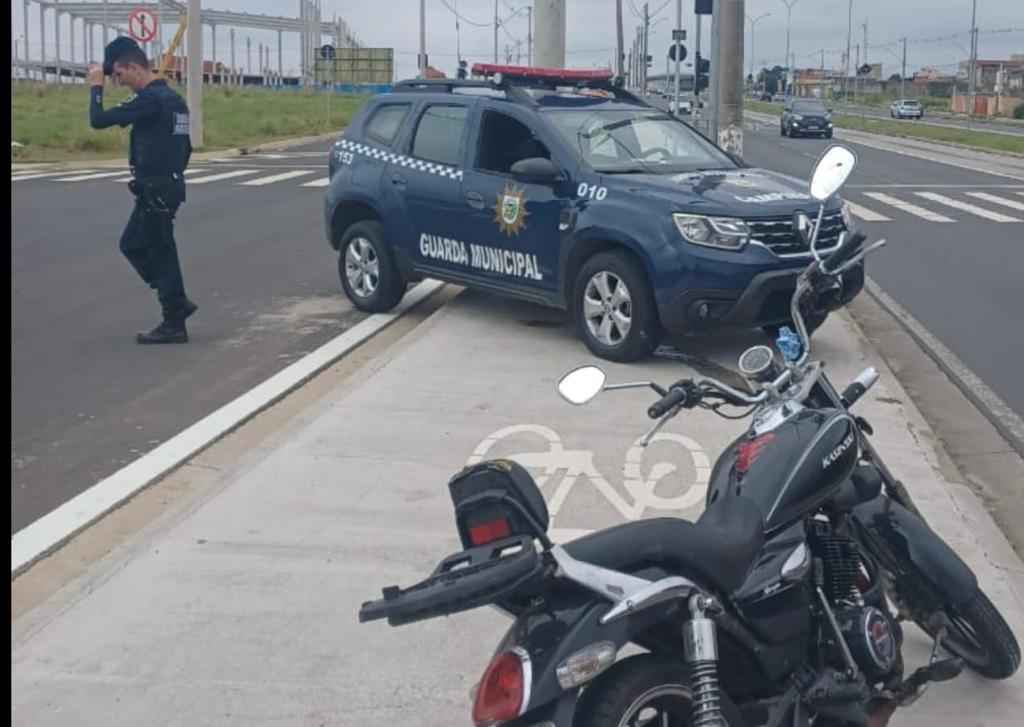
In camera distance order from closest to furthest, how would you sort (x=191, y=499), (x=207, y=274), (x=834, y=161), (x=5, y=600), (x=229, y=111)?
(x=834, y=161)
(x=5, y=600)
(x=191, y=499)
(x=207, y=274)
(x=229, y=111)

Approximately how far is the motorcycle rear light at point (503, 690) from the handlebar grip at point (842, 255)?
1.74 m

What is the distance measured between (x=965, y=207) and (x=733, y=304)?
1565 centimetres

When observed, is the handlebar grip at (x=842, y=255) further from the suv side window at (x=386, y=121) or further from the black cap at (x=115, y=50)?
the suv side window at (x=386, y=121)

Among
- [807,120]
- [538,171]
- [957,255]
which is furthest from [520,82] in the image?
[807,120]

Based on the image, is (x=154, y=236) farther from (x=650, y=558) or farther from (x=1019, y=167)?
(x=1019, y=167)

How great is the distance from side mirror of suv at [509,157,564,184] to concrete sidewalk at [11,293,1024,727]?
1.30 meters

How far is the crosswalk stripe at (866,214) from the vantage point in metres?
21.6

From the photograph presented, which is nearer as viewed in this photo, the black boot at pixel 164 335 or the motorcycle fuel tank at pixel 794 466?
the motorcycle fuel tank at pixel 794 466

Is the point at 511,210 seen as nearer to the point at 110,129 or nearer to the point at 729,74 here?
the point at 729,74

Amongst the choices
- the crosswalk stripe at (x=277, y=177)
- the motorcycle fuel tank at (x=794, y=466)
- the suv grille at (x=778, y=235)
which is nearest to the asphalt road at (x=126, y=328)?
the suv grille at (x=778, y=235)

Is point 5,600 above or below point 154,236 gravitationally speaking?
below

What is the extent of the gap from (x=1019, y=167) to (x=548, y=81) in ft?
92.2

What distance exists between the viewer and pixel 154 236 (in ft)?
33.8

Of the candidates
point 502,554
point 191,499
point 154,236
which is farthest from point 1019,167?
point 502,554
